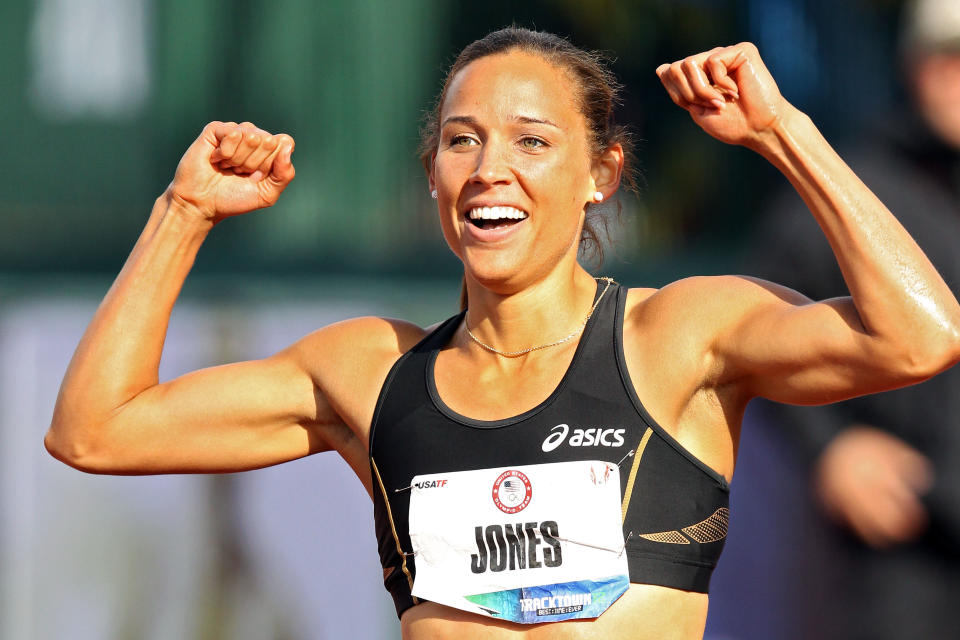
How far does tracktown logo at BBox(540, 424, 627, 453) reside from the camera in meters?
2.47

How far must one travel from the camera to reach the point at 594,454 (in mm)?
2467

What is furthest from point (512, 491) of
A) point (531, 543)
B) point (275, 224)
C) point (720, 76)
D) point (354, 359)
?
point (275, 224)

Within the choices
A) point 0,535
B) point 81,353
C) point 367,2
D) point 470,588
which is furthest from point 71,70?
point 470,588

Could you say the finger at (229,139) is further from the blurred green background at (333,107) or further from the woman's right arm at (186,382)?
the blurred green background at (333,107)

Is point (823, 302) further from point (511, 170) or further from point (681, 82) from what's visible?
point (511, 170)

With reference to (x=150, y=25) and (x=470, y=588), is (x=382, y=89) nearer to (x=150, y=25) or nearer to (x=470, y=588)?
(x=150, y=25)

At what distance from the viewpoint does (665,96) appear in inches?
242

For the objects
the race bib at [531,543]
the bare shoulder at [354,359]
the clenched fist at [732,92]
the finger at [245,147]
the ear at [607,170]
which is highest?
the clenched fist at [732,92]

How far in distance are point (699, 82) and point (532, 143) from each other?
41 centimetres

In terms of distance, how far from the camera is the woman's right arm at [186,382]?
9.11ft

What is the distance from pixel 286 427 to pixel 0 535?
7.74 feet

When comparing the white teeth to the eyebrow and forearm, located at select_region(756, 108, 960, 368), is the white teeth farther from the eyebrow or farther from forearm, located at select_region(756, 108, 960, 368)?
forearm, located at select_region(756, 108, 960, 368)

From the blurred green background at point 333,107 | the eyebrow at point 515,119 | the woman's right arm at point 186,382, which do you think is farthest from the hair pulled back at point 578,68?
the blurred green background at point 333,107

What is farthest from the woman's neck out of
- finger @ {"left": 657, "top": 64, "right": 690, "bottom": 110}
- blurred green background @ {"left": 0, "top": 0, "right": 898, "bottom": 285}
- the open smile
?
blurred green background @ {"left": 0, "top": 0, "right": 898, "bottom": 285}
